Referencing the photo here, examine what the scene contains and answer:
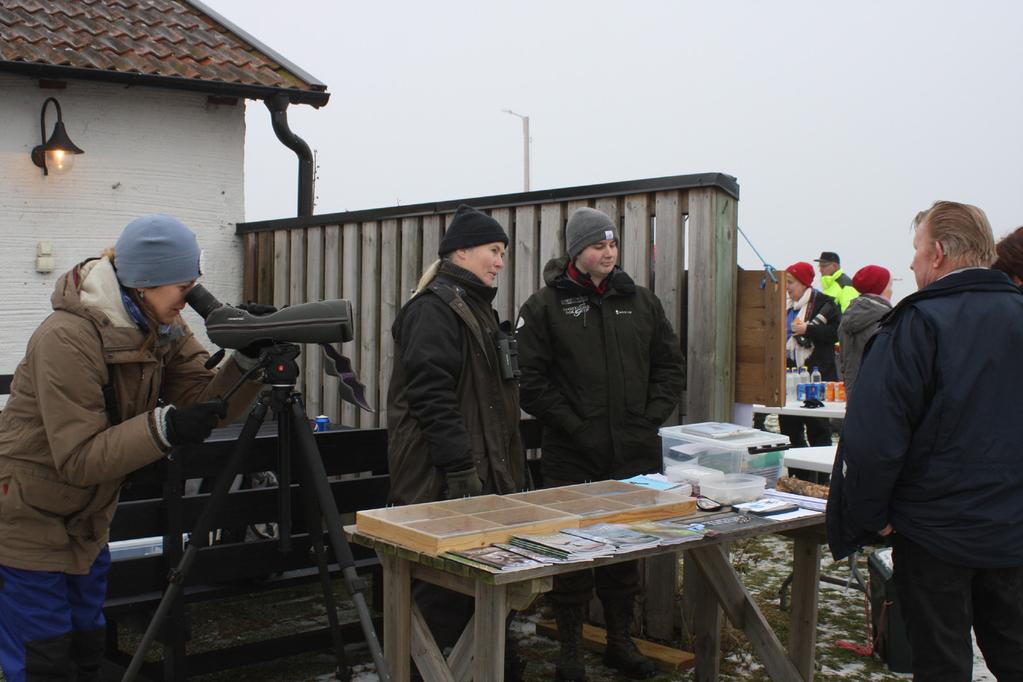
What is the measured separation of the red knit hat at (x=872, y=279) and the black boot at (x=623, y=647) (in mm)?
3939

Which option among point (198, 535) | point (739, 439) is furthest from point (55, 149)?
point (739, 439)

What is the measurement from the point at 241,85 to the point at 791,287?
5.50 m

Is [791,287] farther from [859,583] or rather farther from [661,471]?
[661,471]

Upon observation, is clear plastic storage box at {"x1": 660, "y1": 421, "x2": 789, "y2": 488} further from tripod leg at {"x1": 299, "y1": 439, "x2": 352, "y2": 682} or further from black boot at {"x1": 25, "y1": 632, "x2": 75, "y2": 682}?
black boot at {"x1": 25, "y1": 632, "x2": 75, "y2": 682}

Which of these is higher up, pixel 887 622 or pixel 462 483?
pixel 462 483

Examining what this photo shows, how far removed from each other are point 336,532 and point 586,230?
190 centimetres

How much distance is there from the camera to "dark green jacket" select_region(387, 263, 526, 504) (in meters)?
3.68

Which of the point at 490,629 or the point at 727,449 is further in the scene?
the point at 727,449

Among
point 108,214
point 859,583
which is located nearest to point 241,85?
point 108,214

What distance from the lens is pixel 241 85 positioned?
7430 millimetres

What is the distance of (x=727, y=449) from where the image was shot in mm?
4195

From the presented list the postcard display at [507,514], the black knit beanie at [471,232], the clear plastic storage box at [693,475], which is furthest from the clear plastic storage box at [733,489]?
the black knit beanie at [471,232]

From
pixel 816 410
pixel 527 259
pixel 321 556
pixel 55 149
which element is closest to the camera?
pixel 321 556

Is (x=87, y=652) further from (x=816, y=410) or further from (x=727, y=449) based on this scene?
(x=816, y=410)
